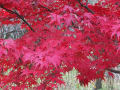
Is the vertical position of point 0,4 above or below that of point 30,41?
above

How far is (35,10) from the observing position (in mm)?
2260

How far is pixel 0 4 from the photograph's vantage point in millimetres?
1654

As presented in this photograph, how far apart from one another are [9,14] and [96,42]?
1288 millimetres

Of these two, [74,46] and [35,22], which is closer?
[74,46]

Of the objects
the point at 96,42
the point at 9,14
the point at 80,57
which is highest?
the point at 9,14

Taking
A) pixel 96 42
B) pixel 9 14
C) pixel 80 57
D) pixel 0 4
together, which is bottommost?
pixel 80 57

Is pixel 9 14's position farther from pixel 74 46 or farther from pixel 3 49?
pixel 74 46

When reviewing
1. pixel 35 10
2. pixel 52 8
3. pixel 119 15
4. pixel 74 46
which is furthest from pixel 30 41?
pixel 119 15

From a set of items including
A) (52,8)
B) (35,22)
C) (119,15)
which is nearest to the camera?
(119,15)

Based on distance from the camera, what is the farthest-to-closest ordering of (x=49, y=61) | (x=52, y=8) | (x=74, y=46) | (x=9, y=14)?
(x=52, y=8), (x=9, y=14), (x=74, y=46), (x=49, y=61)

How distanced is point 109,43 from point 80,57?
14.7 inches

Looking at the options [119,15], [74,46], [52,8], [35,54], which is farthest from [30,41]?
[119,15]

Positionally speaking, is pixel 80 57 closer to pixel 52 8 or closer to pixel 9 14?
pixel 52 8

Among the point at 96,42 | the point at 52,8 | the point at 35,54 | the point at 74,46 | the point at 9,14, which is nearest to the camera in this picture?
the point at 35,54
